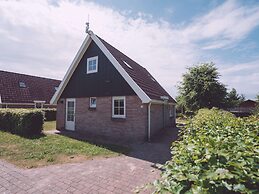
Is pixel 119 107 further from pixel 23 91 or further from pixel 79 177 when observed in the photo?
pixel 23 91

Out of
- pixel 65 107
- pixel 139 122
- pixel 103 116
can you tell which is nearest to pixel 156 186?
pixel 139 122

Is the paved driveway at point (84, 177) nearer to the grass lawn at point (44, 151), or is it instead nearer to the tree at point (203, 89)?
the grass lawn at point (44, 151)

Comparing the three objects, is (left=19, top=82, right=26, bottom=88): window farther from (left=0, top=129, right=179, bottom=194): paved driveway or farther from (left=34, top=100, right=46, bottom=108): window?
(left=0, top=129, right=179, bottom=194): paved driveway

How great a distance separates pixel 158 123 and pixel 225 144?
11901 millimetres

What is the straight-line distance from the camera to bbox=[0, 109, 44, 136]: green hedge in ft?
39.0

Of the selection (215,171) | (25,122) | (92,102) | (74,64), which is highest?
(74,64)

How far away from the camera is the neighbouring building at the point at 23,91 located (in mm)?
21906

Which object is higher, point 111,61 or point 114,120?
point 111,61

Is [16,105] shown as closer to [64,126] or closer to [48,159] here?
[64,126]

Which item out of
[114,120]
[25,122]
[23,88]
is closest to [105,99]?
[114,120]

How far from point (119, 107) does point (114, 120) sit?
0.84m

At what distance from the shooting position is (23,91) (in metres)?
24.0

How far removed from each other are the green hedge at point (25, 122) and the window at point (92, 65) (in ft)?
13.6

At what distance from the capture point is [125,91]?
37.9ft
